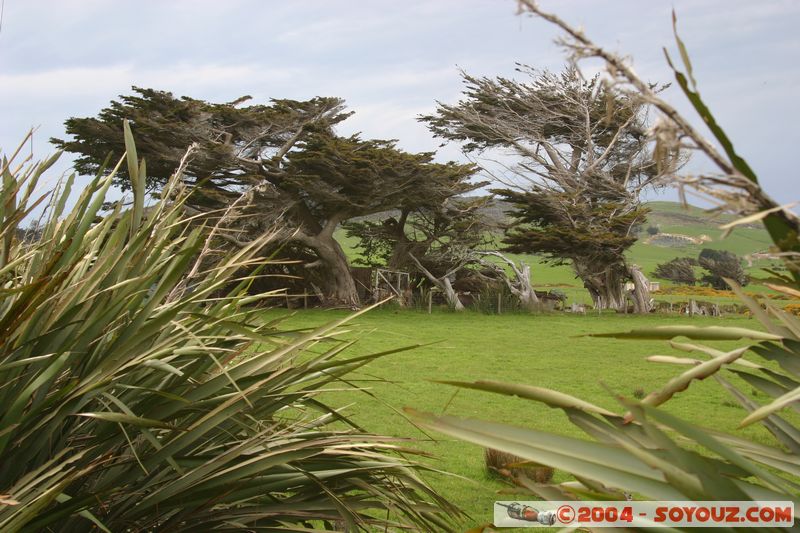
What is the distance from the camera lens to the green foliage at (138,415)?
2162mm

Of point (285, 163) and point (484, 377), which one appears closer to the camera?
point (484, 377)

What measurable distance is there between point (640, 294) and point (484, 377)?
60.3ft

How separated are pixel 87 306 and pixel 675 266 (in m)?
53.2

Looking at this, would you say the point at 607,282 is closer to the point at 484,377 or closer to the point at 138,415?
the point at 484,377

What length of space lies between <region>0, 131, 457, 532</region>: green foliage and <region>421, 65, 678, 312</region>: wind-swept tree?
85.9 ft

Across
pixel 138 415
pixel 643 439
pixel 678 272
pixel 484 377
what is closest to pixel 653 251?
pixel 678 272

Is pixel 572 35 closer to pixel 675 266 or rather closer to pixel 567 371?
pixel 567 371

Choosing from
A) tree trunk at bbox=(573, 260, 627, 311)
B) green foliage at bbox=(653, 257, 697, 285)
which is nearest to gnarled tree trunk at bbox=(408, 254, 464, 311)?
tree trunk at bbox=(573, 260, 627, 311)

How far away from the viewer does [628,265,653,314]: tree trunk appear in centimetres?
2798

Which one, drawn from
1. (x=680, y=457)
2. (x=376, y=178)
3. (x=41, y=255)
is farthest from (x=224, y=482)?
(x=376, y=178)

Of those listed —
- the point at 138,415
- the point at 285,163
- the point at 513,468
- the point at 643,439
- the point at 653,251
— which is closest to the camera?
the point at 643,439

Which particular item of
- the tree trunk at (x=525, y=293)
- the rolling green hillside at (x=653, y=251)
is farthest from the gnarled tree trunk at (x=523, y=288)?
the rolling green hillside at (x=653, y=251)

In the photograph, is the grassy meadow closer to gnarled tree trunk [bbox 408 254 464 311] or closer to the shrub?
the shrub

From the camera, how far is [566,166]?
33.3 meters
